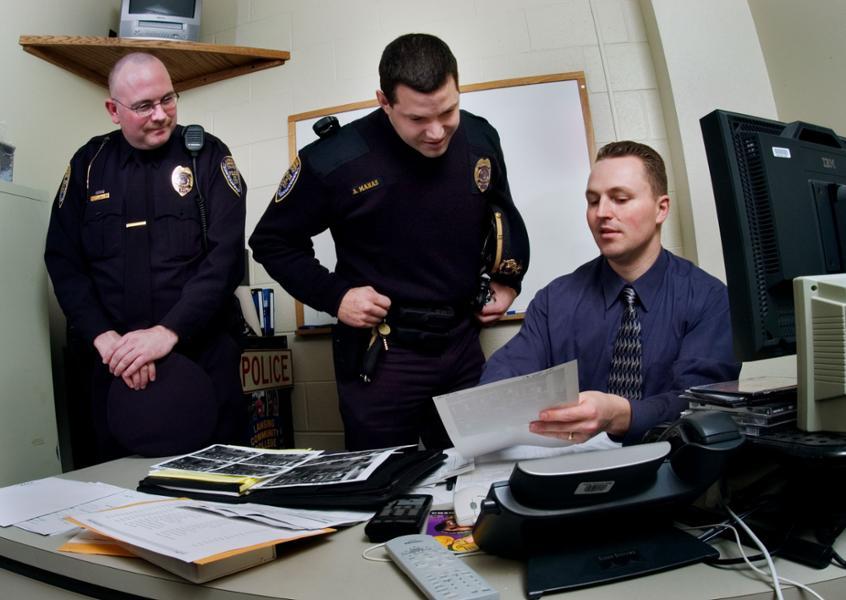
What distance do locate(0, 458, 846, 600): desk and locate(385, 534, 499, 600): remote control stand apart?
2cm

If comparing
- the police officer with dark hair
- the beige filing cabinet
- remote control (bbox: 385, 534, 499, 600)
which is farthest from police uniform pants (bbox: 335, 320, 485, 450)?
the beige filing cabinet

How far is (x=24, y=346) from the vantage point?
1990 millimetres

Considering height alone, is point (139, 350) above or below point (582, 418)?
above

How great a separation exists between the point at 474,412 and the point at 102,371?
142cm

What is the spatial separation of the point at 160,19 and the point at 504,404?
2548mm

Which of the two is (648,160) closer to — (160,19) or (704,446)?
(704,446)

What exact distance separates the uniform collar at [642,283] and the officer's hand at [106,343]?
48.8 inches

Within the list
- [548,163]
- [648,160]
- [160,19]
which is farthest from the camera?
[160,19]

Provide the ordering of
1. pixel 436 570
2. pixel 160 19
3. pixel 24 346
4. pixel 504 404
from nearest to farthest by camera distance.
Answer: pixel 436 570 < pixel 504 404 < pixel 24 346 < pixel 160 19

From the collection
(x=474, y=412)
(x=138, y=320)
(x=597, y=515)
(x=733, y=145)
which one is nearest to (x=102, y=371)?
(x=138, y=320)

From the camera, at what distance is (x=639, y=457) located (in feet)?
2.00

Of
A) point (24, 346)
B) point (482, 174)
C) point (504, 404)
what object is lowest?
point (504, 404)

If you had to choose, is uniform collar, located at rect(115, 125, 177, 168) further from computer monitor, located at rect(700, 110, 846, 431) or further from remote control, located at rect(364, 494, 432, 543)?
computer monitor, located at rect(700, 110, 846, 431)

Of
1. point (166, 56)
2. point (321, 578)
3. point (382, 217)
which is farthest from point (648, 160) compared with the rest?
point (166, 56)
